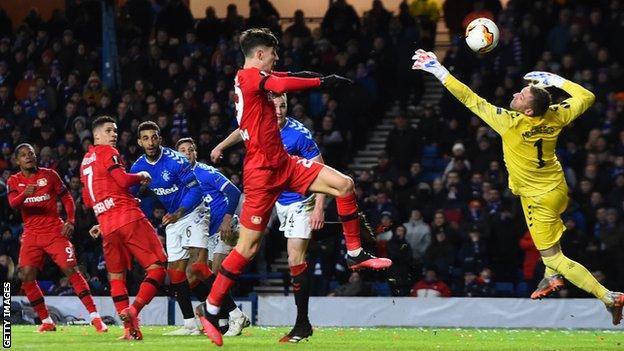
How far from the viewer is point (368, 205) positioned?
71.8 feet

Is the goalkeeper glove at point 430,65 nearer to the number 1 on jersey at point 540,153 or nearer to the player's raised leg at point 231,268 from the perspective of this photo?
the number 1 on jersey at point 540,153

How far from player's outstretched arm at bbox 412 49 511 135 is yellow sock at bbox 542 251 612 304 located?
139 cm

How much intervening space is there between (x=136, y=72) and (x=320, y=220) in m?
14.2

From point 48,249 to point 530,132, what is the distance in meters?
6.67

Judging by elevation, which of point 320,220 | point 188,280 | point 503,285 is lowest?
point 503,285

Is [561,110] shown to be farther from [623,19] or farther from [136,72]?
[136,72]

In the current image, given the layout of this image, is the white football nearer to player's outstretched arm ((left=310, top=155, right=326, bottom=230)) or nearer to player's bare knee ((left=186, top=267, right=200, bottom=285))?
player's outstretched arm ((left=310, top=155, right=326, bottom=230))

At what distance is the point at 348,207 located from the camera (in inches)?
491

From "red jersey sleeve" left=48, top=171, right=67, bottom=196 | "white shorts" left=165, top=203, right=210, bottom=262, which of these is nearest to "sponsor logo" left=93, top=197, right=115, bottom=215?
"white shorts" left=165, top=203, right=210, bottom=262

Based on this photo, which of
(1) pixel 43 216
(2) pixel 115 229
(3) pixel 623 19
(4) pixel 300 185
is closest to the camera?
(4) pixel 300 185

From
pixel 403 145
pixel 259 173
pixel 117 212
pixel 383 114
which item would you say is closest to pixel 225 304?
pixel 117 212

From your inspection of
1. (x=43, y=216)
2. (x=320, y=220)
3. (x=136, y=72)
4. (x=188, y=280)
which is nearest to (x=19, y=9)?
(x=136, y=72)

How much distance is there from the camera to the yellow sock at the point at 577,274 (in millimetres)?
13304

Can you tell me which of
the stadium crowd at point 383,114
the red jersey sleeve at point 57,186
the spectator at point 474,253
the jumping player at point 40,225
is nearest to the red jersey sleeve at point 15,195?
the jumping player at point 40,225
